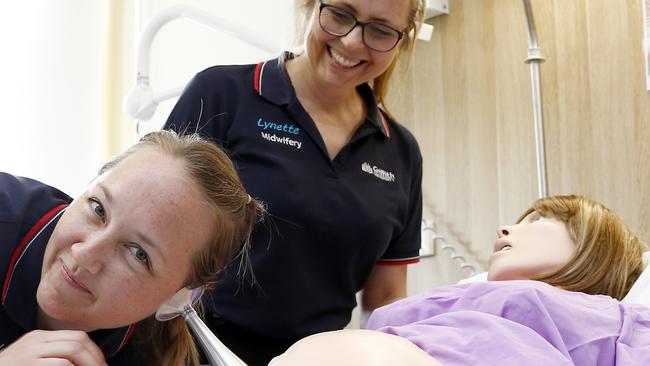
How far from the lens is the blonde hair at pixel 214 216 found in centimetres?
121

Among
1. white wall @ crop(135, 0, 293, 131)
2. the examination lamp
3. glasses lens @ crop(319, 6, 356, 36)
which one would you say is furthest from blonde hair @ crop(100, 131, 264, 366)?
white wall @ crop(135, 0, 293, 131)

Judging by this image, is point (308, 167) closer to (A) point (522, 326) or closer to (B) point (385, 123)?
(B) point (385, 123)

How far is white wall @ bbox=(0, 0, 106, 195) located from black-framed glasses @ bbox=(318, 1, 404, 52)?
1471 mm

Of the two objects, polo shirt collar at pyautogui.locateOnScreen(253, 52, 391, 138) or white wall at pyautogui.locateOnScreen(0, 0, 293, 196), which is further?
white wall at pyautogui.locateOnScreen(0, 0, 293, 196)

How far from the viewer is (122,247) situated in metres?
1.08

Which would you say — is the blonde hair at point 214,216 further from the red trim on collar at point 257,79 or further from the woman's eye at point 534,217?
the woman's eye at point 534,217

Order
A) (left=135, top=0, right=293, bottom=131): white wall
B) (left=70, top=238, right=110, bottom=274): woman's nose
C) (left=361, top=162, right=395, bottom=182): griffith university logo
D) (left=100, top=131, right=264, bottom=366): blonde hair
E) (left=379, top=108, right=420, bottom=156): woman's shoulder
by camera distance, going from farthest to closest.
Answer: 1. (left=135, top=0, right=293, bottom=131): white wall
2. (left=379, top=108, right=420, bottom=156): woman's shoulder
3. (left=361, top=162, right=395, bottom=182): griffith university logo
4. (left=100, top=131, right=264, bottom=366): blonde hair
5. (left=70, top=238, right=110, bottom=274): woman's nose

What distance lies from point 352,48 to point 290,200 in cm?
32

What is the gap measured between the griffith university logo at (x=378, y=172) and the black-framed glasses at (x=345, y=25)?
26cm

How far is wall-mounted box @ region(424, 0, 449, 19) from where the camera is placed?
2.70 meters

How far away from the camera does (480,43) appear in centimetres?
266

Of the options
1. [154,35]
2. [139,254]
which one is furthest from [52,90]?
[139,254]

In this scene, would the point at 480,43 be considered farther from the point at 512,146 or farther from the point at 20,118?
the point at 20,118

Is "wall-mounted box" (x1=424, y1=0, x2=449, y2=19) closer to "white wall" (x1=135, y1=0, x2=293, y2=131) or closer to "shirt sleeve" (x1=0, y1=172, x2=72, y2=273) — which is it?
"white wall" (x1=135, y1=0, x2=293, y2=131)
